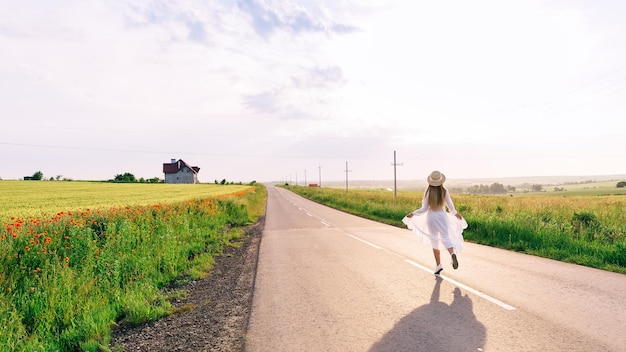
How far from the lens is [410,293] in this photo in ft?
19.7

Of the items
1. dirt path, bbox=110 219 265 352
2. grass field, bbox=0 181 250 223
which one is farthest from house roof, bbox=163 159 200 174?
dirt path, bbox=110 219 265 352

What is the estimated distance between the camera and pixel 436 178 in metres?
7.46

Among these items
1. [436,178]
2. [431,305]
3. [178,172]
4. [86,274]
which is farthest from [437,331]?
[178,172]

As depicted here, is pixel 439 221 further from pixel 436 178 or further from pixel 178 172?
pixel 178 172

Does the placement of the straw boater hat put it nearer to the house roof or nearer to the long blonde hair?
the long blonde hair

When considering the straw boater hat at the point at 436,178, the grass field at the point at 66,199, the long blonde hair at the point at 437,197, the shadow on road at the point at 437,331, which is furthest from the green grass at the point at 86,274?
the grass field at the point at 66,199

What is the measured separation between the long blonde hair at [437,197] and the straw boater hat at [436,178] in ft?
0.35

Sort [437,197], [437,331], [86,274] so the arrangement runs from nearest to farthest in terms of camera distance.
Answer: [437,331]
[86,274]
[437,197]

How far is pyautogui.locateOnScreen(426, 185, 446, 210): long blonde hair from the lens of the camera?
7.52 metres

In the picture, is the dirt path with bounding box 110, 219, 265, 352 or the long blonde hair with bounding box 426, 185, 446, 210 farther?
the long blonde hair with bounding box 426, 185, 446, 210

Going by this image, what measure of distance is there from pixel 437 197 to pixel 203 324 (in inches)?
200

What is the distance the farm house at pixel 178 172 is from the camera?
106438 mm

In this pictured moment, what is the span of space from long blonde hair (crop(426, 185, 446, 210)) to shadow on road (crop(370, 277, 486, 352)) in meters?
2.46

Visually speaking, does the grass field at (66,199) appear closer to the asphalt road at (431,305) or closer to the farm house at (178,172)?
the asphalt road at (431,305)
